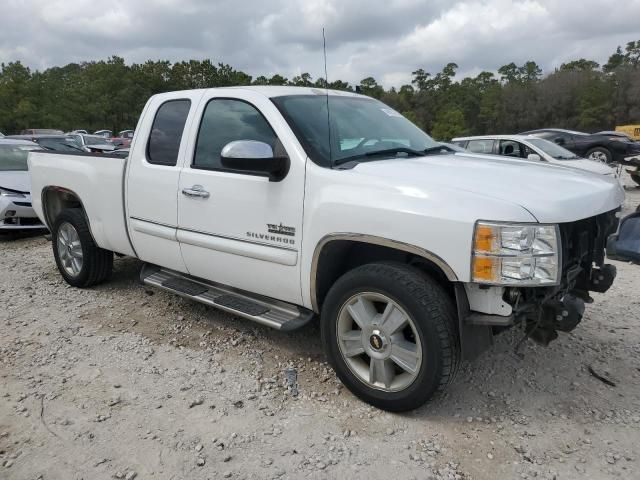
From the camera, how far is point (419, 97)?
192ft

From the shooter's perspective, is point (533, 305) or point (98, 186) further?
point (98, 186)

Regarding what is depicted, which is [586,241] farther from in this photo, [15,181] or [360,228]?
[15,181]

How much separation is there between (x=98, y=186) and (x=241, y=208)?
190 centimetres

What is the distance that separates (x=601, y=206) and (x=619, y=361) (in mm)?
1362

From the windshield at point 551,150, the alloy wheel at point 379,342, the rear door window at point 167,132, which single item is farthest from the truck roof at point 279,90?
the windshield at point 551,150

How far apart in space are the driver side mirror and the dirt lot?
1396mm

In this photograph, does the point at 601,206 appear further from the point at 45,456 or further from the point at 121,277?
the point at 121,277

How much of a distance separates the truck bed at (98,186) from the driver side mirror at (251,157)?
174 cm

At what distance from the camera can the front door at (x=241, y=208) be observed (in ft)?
11.1

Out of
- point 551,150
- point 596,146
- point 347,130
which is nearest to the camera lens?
point 347,130

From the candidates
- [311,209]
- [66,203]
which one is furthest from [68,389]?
[66,203]

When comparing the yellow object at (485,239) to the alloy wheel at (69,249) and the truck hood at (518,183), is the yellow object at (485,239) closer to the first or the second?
the truck hood at (518,183)

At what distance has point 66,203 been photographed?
18.9 feet

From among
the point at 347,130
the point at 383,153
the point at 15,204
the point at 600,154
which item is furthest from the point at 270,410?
the point at 600,154
